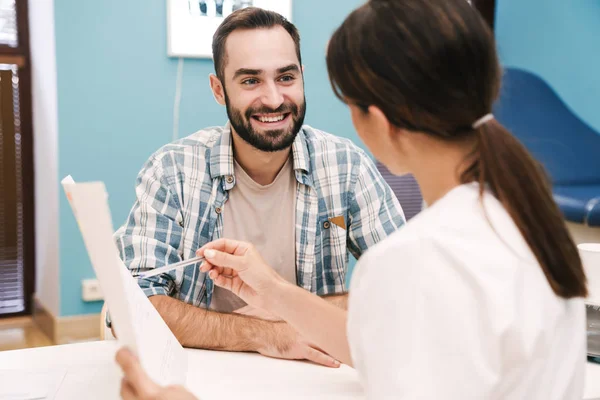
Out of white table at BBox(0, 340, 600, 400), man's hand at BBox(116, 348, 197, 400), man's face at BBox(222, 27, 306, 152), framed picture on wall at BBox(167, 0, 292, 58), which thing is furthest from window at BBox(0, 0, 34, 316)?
man's hand at BBox(116, 348, 197, 400)

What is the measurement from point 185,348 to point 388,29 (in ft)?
2.66

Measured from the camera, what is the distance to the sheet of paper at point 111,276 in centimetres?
63

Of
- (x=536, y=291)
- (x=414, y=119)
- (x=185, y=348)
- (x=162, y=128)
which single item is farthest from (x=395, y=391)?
(x=162, y=128)

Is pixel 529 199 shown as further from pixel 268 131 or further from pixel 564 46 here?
pixel 564 46

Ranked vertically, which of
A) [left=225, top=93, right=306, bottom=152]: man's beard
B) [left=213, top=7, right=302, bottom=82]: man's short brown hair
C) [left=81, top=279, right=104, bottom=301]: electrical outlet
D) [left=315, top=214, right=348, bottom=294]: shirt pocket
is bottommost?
[left=81, top=279, right=104, bottom=301]: electrical outlet

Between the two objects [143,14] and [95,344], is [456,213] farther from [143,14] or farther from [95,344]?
[143,14]

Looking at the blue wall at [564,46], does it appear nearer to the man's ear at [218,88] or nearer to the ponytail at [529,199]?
the man's ear at [218,88]

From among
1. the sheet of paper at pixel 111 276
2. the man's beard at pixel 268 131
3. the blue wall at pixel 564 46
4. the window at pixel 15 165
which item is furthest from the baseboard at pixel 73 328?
the blue wall at pixel 564 46

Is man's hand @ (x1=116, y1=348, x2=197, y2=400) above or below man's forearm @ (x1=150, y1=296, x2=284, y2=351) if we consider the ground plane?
above

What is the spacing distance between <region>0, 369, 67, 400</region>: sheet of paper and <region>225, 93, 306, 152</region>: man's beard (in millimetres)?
823

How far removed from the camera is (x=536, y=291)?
608mm

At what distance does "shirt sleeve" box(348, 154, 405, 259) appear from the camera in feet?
5.35

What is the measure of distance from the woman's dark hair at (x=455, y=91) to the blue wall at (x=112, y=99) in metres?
2.29

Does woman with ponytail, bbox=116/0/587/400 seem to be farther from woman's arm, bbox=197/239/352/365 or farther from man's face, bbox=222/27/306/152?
man's face, bbox=222/27/306/152
